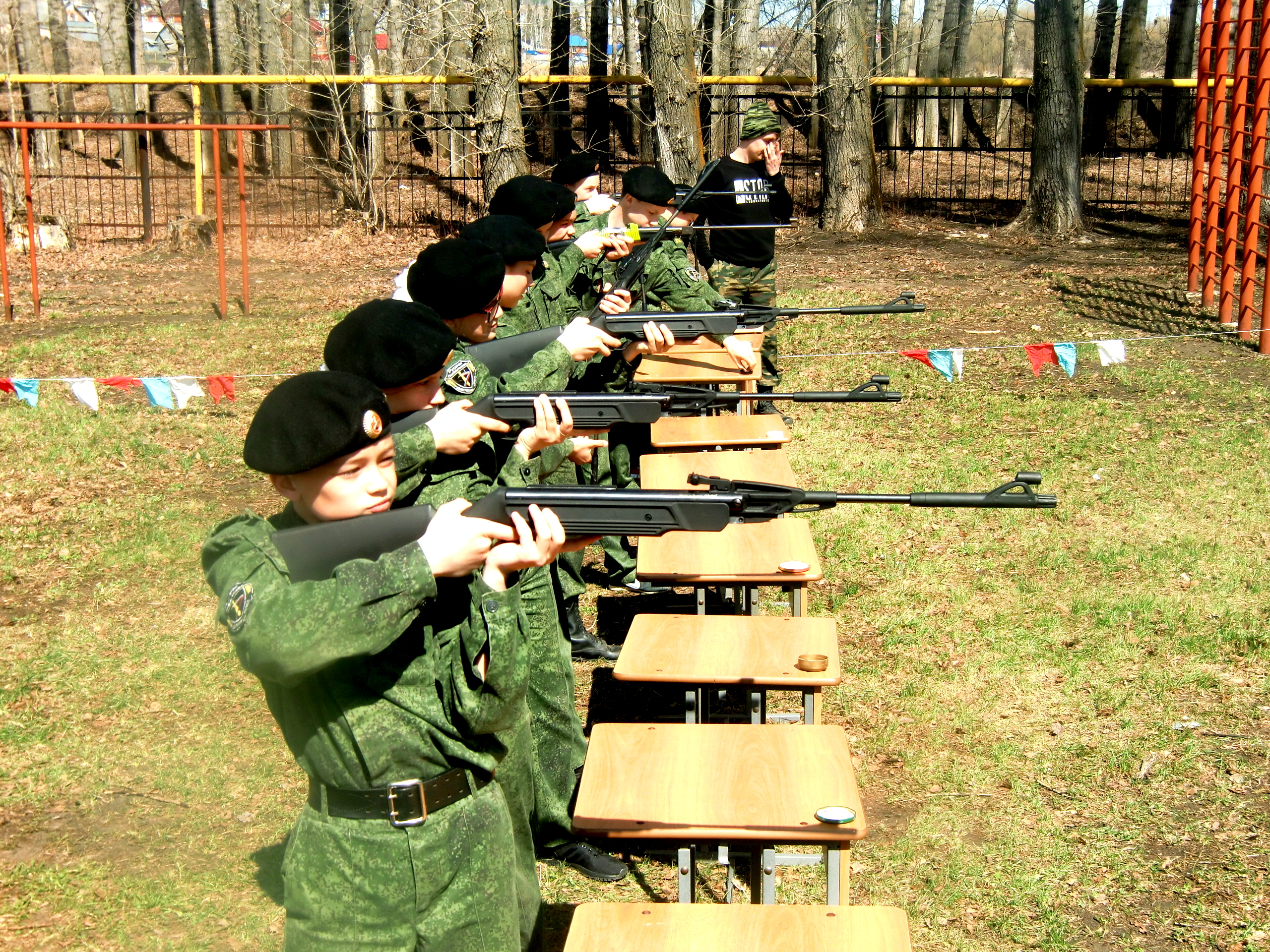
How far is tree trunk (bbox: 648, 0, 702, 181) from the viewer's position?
1280cm

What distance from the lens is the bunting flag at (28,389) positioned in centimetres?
877

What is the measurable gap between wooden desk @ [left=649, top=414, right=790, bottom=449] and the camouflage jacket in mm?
3637

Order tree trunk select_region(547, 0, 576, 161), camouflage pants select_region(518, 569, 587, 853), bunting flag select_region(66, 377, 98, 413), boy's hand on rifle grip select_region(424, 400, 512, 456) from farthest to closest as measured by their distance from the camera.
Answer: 1. tree trunk select_region(547, 0, 576, 161)
2. bunting flag select_region(66, 377, 98, 413)
3. camouflage pants select_region(518, 569, 587, 853)
4. boy's hand on rifle grip select_region(424, 400, 512, 456)

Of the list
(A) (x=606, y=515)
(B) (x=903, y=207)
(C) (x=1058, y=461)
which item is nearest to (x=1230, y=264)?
(C) (x=1058, y=461)

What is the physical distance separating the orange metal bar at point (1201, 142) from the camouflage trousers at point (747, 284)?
542 centimetres

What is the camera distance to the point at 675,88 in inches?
510

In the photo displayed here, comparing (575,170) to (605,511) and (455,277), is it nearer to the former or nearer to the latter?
(455,277)

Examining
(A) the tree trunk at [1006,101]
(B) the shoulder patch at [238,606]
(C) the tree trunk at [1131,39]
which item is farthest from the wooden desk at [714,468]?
(C) the tree trunk at [1131,39]

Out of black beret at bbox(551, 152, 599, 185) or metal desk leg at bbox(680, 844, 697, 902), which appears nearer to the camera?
metal desk leg at bbox(680, 844, 697, 902)

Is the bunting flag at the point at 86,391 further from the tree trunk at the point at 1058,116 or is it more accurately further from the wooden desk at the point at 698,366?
the tree trunk at the point at 1058,116

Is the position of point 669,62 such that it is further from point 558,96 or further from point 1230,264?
point 558,96

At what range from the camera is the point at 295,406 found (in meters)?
2.52

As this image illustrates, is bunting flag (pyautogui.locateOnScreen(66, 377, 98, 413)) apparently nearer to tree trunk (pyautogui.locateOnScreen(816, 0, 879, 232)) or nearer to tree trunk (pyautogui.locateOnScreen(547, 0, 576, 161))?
tree trunk (pyautogui.locateOnScreen(816, 0, 879, 232))

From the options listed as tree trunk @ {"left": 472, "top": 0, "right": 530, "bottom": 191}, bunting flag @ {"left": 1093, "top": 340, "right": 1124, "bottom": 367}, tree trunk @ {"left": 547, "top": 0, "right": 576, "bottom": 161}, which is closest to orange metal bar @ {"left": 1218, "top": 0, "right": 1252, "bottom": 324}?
bunting flag @ {"left": 1093, "top": 340, "right": 1124, "bottom": 367}
